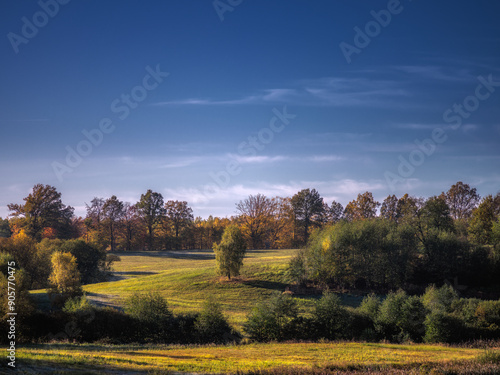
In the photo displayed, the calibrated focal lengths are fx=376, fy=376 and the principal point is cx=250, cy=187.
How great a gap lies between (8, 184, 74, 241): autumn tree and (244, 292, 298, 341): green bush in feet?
220

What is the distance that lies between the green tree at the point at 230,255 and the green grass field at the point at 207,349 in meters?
1.39

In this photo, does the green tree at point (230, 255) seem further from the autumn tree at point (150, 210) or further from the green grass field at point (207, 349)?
the autumn tree at point (150, 210)

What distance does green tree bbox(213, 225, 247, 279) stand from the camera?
52375mm

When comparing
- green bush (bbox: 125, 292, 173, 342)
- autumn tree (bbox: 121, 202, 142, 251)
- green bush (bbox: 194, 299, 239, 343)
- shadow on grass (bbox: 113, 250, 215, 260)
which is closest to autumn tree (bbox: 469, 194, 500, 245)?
shadow on grass (bbox: 113, 250, 215, 260)

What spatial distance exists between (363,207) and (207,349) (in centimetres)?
7790

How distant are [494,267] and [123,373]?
5724 centimetres

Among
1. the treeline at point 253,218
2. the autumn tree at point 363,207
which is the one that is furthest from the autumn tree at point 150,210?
the autumn tree at point 363,207

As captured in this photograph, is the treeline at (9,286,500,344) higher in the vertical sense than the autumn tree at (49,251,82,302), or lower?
lower

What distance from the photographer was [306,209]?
9788 cm

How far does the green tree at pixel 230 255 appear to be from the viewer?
52.4 meters

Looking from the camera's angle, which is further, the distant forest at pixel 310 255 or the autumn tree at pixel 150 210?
the autumn tree at pixel 150 210

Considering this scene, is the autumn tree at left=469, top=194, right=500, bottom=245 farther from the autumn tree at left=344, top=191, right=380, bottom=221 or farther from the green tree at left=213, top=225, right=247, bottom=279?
the green tree at left=213, top=225, right=247, bottom=279

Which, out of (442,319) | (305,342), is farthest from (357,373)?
(442,319)

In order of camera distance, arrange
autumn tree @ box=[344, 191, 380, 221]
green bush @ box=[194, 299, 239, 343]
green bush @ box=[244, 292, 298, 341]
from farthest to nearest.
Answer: autumn tree @ box=[344, 191, 380, 221]
green bush @ box=[244, 292, 298, 341]
green bush @ box=[194, 299, 239, 343]
